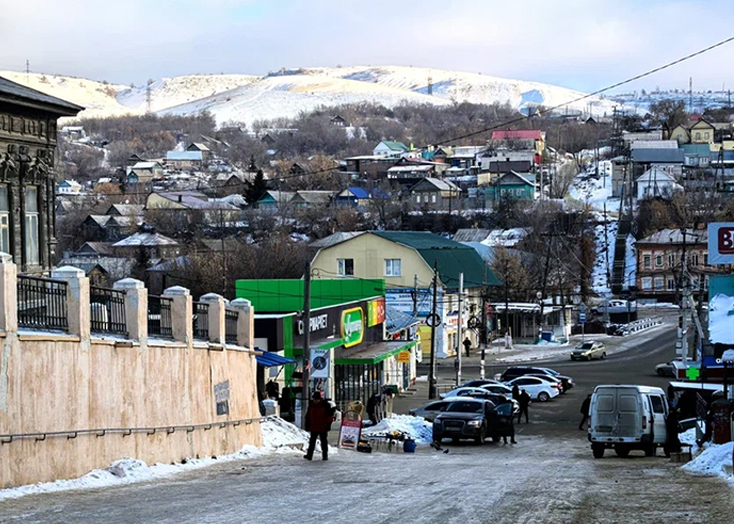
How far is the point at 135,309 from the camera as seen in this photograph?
1988 cm

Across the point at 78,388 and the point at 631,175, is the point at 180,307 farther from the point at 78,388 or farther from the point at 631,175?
the point at 631,175

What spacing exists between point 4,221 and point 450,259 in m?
53.8

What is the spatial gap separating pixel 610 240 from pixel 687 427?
8964 centimetres

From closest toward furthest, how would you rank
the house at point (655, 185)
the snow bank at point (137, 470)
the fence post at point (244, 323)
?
the snow bank at point (137, 470) < the fence post at point (244, 323) < the house at point (655, 185)

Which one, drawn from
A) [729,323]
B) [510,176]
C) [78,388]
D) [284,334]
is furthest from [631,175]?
[78,388]

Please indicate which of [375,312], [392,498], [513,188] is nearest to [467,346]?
[375,312]

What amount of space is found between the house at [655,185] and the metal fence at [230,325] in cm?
12101

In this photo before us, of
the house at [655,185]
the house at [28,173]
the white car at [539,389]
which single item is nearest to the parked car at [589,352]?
the white car at [539,389]

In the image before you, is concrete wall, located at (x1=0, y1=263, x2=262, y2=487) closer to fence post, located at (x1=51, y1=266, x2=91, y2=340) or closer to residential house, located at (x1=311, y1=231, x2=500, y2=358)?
fence post, located at (x1=51, y1=266, x2=91, y2=340)

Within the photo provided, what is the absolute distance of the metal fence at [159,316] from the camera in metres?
21.3

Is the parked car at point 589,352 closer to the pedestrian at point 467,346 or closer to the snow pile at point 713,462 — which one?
the pedestrian at point 467,346

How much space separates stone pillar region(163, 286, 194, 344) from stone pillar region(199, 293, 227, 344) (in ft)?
7.24

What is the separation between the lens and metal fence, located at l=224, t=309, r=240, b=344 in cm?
2621

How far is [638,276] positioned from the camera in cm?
10631
